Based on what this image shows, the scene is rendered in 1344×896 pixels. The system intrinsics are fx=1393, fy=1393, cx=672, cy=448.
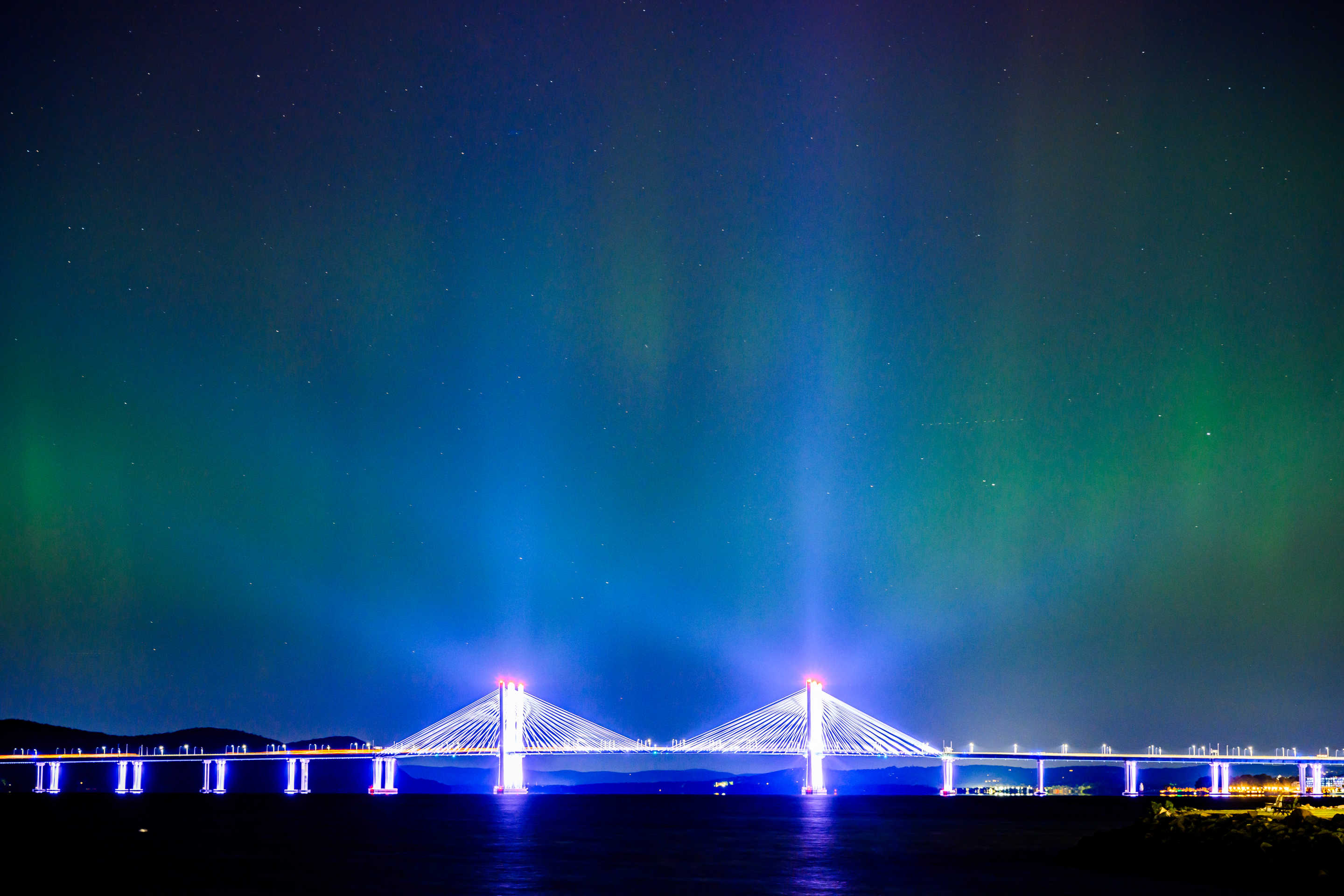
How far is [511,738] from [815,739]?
102 feet

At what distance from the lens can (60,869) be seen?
4831 centimetres

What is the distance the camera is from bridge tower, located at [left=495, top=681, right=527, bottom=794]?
138875 mm

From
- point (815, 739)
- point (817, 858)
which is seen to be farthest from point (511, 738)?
point (817, 858)

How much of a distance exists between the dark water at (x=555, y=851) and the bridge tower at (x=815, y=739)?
9825 millimetres

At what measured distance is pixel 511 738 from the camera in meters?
140

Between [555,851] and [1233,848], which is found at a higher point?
[1233,848]

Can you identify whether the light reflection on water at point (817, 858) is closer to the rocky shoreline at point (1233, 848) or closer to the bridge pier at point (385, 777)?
the rocky shoreline at point (1233, 848)

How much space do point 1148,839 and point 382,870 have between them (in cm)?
2582

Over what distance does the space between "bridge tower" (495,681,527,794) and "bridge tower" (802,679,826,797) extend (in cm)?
2856

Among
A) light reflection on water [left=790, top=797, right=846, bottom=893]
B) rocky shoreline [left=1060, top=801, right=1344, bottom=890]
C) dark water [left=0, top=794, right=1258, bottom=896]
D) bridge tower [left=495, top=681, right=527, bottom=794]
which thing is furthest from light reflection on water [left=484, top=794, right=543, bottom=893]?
bridge tower [left=495, top=681, right=527, bottom=794]

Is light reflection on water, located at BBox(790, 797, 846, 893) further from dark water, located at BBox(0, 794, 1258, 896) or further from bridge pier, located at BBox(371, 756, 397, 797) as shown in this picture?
bridge pier, located at BBox(371, 756, 397, 797)

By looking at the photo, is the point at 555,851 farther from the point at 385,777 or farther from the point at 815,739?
the point at 385,777

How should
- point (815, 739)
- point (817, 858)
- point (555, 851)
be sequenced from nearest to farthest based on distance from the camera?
point (817, 858) → point (555, 851) → point (815, 739)

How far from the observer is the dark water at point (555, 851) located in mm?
42562
